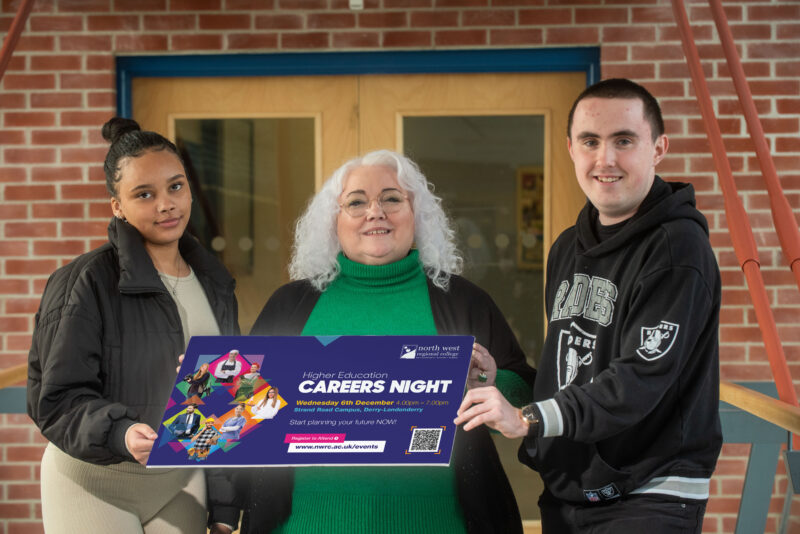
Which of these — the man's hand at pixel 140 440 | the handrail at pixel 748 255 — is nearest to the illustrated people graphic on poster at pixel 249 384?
the man's hand at pixel 140 440

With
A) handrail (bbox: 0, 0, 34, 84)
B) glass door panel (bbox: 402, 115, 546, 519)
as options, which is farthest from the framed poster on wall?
handrail (bbox: 0, 0, 34, 84)

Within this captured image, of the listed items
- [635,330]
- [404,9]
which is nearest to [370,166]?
[635,330]

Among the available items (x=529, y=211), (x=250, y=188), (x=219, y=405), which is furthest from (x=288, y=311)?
(x=529, y=211)

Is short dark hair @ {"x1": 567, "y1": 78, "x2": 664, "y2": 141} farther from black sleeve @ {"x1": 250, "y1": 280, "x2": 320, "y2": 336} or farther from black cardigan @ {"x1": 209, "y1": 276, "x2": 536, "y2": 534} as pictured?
black sleeve @ {"x1": 250, "y1": 280, "x2": 320, "y2": 336}

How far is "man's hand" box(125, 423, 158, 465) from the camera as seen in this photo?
1.62 m

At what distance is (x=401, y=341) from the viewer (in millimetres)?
1740

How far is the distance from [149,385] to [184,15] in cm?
231

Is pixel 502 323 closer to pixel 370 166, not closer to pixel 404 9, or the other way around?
pixel 370 166

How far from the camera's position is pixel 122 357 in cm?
181

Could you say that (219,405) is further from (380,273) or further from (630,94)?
(630,94)

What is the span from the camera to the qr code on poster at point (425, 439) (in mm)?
1542

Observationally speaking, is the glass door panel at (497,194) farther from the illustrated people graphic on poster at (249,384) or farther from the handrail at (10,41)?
the illustrated people graphic on poster at (249,384)

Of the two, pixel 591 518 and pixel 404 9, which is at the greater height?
pixel 404 9

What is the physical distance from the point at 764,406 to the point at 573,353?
53cm
